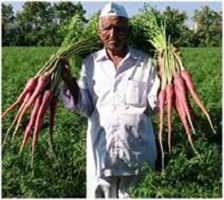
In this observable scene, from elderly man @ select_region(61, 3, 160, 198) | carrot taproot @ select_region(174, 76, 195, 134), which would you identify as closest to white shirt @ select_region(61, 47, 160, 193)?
elderly man @ select_region(61, 3, 160, 198)

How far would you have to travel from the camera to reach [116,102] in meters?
3.19

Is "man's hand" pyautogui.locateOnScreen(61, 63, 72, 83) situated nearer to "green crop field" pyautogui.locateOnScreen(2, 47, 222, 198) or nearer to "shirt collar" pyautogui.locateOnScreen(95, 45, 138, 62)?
"shirt collar" pyautogui.locateOnScreen(95, 45, 138, 62)

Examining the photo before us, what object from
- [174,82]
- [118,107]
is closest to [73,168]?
[118,107]

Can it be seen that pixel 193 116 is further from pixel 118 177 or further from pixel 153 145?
pixel 118 177

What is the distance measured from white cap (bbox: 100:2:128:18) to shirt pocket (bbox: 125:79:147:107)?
329 millimetres

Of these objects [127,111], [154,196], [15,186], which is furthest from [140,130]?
[15,186]

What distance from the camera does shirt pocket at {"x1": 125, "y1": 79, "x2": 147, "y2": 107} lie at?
3.15 meters

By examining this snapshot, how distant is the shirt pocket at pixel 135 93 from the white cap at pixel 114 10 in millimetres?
329

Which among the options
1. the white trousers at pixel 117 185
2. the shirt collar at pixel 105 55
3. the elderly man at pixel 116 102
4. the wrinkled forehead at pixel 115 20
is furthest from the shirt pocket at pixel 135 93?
the white trousers at pixel 117 185

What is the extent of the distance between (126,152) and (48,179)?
1251 millimetres

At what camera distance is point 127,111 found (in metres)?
3.19

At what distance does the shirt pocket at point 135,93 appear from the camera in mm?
3154

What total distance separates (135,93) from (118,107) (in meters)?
0.12

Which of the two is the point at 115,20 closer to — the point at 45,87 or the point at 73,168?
the point at 45,87
